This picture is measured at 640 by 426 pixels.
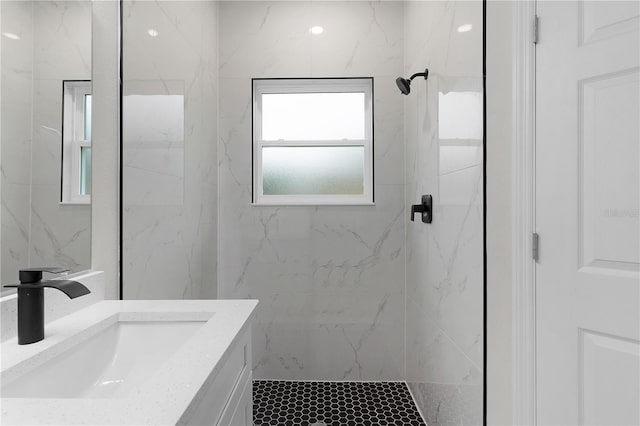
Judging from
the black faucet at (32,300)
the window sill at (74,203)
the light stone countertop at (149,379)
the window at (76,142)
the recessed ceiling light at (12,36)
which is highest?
the recessed ceiling light at (12,36)

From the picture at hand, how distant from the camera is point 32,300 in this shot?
85cm

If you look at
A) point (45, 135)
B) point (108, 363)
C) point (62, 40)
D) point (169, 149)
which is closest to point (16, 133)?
point (45, 135)

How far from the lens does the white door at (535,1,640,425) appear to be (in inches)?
30.8

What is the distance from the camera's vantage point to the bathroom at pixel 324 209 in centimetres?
83

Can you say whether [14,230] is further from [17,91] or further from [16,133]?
[17,91]

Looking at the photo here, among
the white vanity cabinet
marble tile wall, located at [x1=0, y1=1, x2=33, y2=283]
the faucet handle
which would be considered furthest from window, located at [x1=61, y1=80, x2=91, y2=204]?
the white vanity cabinet

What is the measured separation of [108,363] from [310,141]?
1.83 metres

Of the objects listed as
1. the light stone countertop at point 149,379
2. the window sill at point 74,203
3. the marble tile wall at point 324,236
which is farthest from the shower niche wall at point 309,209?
the light stone countertop at point 149,379

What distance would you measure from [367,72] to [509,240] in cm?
165

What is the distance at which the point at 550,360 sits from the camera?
Answer: 3.12 ft

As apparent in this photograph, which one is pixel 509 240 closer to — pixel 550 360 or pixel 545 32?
pixel 550 360

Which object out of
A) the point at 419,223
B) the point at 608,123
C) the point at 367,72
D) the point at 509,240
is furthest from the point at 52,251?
the point at 367,72

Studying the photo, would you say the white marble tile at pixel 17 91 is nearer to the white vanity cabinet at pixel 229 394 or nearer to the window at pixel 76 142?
the window at pixel 76 142

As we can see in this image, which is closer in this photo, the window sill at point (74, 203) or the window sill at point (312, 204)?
the window sill at point (74, 203)
